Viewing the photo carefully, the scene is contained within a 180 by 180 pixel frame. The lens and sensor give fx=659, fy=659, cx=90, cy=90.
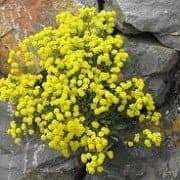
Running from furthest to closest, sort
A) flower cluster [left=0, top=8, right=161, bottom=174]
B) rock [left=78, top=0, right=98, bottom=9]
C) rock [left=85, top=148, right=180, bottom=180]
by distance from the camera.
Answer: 1. rock [left=78, top=0, right=98, bottom=9]
2. rock [left=85, top=148, right=180, bottom=180]
3. flower cluster [left=0, top=8, right=161, bottom=174]

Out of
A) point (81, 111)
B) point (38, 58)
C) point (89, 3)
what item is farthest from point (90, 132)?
point (89, 3)

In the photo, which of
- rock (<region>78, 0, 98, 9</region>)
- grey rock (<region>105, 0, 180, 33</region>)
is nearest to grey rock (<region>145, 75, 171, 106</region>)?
grey rock (<region>105, 0, 180, 33</region>)

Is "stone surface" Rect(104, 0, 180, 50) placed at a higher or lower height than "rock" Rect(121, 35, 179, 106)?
higher

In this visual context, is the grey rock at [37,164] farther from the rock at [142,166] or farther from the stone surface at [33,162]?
the rock at [142,166]

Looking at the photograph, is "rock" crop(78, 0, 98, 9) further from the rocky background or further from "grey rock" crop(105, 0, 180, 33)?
"grey rock" crop(105, 0, 180, 33)

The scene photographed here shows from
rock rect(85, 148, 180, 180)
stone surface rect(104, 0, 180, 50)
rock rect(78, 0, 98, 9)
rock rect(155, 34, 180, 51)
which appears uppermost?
rock rect(78, 0, 98, 9)

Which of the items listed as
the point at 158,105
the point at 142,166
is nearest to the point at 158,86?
the point at 158,105

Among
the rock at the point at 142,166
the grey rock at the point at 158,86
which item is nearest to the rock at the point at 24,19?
the grey rock at the point at 158,86

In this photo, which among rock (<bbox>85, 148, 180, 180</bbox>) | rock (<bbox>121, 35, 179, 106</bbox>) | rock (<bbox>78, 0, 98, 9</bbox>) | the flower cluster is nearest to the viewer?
the flower cluster

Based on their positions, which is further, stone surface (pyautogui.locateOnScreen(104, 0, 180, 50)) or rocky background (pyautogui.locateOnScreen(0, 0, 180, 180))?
stone surface (pyautogui.locateOnScreen(104, 0, 180, 50))
